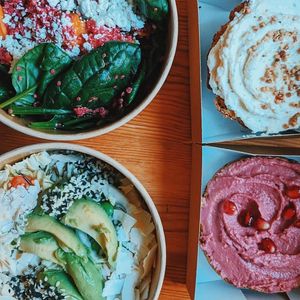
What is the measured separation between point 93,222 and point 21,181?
0.22 metres

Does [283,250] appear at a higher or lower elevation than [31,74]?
lower

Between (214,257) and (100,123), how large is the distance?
1.57ft

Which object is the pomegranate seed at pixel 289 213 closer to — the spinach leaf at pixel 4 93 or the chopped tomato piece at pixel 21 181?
the chopped tomato piece at pixel 21 181

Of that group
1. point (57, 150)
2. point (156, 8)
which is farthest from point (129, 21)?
point (57, 150)

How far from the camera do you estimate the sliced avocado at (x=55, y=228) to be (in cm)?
167

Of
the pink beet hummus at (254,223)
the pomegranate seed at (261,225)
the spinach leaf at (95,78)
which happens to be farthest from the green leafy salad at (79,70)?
the pomegranate seed at (261,225)

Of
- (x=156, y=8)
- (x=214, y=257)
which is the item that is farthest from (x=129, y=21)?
(x=214, y=257)

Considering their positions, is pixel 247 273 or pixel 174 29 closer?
pixel 174 29

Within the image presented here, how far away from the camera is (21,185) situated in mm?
1696

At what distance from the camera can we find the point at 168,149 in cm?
183

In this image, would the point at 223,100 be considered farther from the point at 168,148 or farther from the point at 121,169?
the point at 121,169

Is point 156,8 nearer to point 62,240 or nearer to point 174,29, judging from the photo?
point 174,29

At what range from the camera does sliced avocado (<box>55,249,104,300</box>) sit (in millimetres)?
1686

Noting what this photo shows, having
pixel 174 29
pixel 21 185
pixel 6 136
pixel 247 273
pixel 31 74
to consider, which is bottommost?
pixel 247 273
